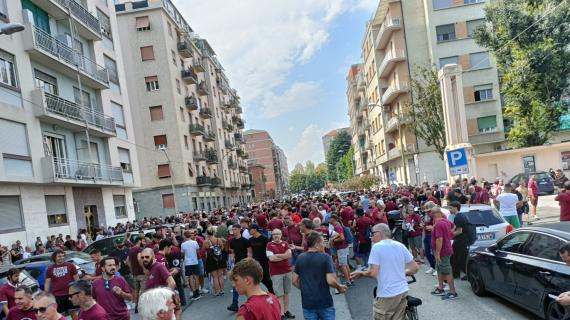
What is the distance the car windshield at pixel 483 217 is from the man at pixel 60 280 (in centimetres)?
817

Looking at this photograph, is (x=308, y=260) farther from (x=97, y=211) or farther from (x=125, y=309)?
(x=97, y=211)

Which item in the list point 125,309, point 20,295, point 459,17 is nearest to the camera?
point 20,295

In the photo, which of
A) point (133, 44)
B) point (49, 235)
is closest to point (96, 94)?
point (49, 235)

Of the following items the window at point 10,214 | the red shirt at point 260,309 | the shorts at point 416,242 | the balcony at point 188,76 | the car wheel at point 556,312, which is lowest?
the shorts at point 416,242

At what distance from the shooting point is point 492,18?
34875 millimetres

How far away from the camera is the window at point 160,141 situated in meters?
43.0

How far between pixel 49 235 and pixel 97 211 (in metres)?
4.99

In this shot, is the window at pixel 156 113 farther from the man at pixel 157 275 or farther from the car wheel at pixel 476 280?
the car wheel at pixel 476 280

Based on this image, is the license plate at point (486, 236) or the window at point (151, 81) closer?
the license plate at point (486, 236)

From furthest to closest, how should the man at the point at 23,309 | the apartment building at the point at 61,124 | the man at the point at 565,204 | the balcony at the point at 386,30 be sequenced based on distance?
the balcony at the point at 386,30, the apartment building at the point at 61,124, the man at the point at 565,204, the man at the point at 23,309

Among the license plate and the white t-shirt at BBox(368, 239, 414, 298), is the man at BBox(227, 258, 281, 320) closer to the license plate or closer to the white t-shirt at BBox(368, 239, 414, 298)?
the white t-shirt at BBox(368, 239, 414, 298)

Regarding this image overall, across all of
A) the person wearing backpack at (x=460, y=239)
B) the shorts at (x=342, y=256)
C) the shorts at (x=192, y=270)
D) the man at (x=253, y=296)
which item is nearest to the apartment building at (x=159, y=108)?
the shorts at (x=192, y=270)

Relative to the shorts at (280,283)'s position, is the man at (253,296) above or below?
above

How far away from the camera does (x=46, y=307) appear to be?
14.4 ft
